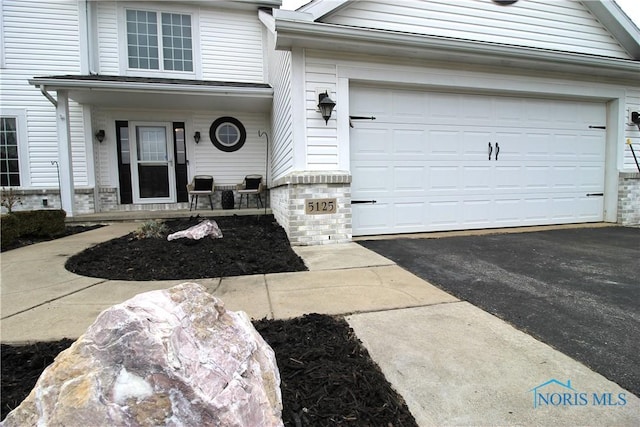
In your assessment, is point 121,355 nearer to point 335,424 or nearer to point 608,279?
point 335,424

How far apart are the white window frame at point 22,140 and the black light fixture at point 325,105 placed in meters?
7.30

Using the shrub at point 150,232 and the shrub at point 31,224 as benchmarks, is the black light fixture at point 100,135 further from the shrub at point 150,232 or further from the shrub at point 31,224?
the shrub at point 150,232

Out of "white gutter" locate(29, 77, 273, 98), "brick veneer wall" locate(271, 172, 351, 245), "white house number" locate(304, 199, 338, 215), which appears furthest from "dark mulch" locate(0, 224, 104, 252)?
"white house number" locate(304, 199, 338, 215)

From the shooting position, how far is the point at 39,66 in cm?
743

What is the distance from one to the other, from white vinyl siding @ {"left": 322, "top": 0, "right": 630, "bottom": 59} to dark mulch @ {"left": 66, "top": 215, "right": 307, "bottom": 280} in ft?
10.1

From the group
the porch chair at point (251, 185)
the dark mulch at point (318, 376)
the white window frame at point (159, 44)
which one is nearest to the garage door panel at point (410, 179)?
the dark mulch at point (318, 376)

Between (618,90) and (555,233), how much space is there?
9.49ft

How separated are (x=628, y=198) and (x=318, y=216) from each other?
5537 millimetres

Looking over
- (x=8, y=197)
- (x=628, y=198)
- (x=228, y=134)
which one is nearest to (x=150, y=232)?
(x=228, y=134)

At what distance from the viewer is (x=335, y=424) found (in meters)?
1.17

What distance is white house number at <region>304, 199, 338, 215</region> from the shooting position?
4273mm

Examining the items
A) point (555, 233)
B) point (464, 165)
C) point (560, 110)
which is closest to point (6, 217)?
point (464, 165)

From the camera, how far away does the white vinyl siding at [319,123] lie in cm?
425

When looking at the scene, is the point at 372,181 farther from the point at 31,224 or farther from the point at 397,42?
the point at 31,224
